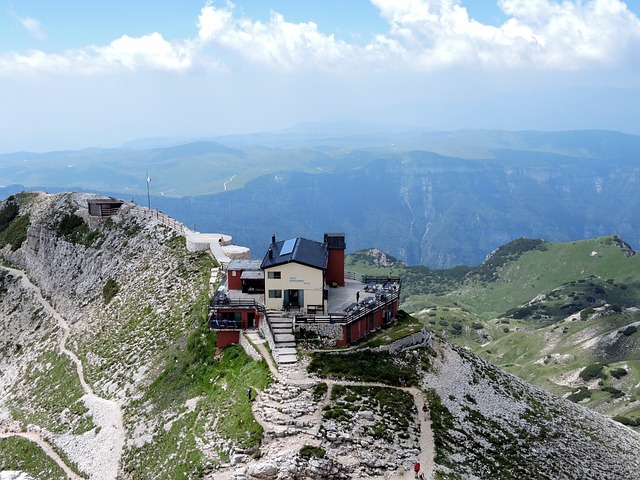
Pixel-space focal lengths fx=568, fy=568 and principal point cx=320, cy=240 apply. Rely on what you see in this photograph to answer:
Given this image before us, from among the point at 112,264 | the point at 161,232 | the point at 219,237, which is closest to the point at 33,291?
the point at 112,264

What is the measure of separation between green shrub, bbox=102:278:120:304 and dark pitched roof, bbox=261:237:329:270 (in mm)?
30740

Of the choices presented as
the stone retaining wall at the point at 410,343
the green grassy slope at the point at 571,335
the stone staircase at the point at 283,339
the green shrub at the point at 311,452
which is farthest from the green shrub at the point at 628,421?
the green shrub at the point at 311,452

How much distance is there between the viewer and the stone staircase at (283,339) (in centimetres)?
4594

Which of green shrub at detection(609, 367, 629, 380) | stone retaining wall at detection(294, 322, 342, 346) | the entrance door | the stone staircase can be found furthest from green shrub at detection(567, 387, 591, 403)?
the stone staircase

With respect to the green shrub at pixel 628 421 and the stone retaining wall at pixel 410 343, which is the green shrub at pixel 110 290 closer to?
the stone retaining wall at pixel 410 343

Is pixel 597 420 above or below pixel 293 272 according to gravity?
below

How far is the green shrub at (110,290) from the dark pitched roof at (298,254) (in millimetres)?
30740

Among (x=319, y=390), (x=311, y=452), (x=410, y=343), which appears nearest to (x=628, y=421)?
(x=410, y=343)

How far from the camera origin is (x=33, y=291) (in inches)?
3681

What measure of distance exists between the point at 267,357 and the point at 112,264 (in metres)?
47.4

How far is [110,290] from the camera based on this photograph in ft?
261

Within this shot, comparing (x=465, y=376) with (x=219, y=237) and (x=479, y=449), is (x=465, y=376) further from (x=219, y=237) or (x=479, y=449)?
(x=219, y=237)

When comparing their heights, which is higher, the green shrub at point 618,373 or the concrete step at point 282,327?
the concrete step at point 282,327

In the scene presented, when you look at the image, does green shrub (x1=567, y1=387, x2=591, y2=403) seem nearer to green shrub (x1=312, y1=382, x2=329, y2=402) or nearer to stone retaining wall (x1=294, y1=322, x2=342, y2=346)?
stone retaining wall (x1=294, y1=322, x2=342, y2=346)
